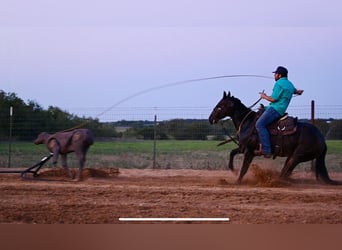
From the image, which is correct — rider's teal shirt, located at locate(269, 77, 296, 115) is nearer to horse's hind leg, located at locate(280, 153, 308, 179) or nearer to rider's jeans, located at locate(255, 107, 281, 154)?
Result: rider's jeans, located at locate(255, 107, 281, 154)

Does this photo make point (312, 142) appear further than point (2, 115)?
Yes

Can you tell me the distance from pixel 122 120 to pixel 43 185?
156cm

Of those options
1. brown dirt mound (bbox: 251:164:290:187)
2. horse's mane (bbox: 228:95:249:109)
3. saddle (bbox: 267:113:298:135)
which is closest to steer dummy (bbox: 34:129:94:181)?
horse's mane (bbox: 228:95:249:109)

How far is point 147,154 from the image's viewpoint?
7793 millimetres

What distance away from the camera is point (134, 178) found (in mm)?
7625

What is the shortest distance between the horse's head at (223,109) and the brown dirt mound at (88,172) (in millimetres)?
1454

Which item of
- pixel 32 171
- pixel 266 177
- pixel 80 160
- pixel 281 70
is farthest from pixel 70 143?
pixel 281 70

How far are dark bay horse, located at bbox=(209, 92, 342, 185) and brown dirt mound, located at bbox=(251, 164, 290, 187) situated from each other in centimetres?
9

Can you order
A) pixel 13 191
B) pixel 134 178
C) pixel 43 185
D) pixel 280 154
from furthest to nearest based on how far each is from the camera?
pixel 280 154 < pixel 134 178 < pixel 43 185 < pixel 13 191

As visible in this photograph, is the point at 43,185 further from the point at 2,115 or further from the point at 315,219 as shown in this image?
the point at 315,219

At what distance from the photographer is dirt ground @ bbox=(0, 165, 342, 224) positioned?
5.85 metres

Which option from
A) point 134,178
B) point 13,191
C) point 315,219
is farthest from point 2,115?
point 315,219

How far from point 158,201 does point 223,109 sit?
1609 mm

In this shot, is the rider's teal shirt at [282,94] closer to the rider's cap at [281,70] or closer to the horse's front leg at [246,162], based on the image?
the rider's cap at [281,70]
